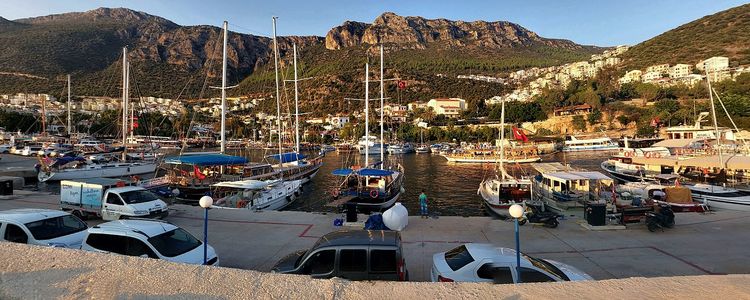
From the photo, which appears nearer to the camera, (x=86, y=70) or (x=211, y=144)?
(x=211, y=144)

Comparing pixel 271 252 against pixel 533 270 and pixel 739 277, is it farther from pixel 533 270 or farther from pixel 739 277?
pixel 739 277

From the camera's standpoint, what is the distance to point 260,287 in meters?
4.88

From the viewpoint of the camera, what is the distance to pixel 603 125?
390 ft

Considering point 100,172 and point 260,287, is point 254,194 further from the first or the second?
point 100,172

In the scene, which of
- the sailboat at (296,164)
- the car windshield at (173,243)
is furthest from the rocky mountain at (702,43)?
the car windshield at (173,243)

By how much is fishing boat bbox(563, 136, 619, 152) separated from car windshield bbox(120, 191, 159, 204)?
93.7 m

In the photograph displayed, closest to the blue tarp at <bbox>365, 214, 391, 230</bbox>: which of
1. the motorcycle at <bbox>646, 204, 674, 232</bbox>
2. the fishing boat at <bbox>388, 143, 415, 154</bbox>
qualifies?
the motorcycle at <bbox>646, 204, 674, 232</bbox>

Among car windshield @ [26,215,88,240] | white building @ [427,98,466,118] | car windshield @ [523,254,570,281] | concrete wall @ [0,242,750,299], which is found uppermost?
white building @ [427,98,466,118]

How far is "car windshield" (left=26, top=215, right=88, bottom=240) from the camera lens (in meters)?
10.2

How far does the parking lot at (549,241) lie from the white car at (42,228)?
3.78 m

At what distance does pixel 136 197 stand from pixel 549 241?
15.9 metres

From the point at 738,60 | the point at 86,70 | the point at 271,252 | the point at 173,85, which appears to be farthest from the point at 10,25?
the point at 738,60

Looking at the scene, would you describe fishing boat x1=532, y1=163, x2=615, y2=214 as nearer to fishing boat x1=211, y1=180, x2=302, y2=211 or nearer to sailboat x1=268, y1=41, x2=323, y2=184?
fishing boat x1=211, y1=180, x2=302, y2=211

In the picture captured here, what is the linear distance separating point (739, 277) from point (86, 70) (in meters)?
192
